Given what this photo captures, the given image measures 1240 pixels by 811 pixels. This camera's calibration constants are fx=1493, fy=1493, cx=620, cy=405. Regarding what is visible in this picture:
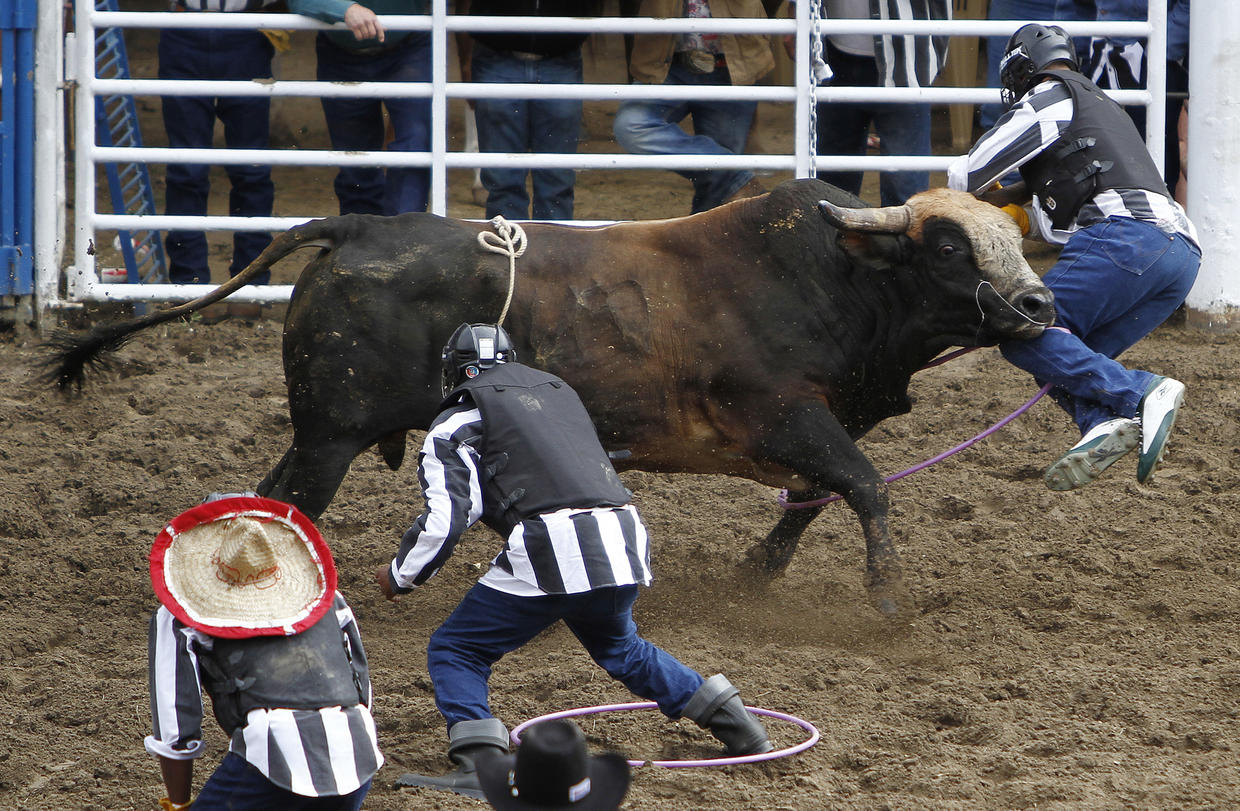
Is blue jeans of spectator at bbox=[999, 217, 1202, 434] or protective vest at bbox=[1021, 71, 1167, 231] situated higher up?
protective vest at bbox=[1021, 71, 1167, 231]

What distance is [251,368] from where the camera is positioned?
7805mm

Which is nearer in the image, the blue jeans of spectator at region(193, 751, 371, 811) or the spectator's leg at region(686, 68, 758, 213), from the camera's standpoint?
the blue jeans of spectator at region(193, 751, 371, 811)

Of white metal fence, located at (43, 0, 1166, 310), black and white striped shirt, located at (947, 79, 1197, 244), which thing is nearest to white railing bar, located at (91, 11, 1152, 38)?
white metal fence, located at (43, 0, 1166, 310)

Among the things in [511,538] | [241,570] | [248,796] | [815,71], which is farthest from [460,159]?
[248,796]

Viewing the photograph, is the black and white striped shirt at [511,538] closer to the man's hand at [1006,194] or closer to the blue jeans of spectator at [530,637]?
the blue jeans of spectator at [530,637]

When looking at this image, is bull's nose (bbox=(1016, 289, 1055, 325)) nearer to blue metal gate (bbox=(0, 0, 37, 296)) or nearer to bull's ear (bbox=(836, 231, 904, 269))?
bull's ear (bbox=(836, 231, 904, 269))

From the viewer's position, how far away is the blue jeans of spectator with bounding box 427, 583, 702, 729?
13.3 ft

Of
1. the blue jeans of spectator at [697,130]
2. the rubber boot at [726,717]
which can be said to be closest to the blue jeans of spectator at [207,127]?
the blue jeans of spectator at [697,130]

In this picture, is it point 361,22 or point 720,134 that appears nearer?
point 361,22

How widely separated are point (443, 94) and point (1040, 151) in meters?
3.67

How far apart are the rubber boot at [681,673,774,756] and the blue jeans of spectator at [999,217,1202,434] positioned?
68.7 inches

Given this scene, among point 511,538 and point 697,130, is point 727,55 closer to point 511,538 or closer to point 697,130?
point 697,130

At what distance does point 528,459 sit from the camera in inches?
159

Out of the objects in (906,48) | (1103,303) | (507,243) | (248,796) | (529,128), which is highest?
(906,48)
